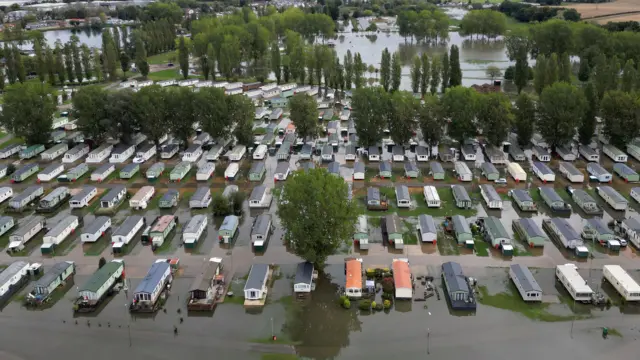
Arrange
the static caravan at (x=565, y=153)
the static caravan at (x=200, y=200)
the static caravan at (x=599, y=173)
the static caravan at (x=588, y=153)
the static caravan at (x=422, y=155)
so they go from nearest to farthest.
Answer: the static caravan at (x=200, y=200)
the static caravan at (x=599, y=173)
the static caravan at (x=588, y=153)
the static caravan at (x=565, y=153)
the static caravan at (x=422, y=155)

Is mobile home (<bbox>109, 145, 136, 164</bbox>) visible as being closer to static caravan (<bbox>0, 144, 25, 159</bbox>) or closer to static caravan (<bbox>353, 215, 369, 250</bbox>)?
static caravan (<bbox>0, 144, 25, 159</bbox>)

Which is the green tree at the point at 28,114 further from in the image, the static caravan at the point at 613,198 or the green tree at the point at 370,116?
the static caravan at the point at 613,198

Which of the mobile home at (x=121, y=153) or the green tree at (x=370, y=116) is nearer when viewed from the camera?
the green tree at (x=370, y=116)

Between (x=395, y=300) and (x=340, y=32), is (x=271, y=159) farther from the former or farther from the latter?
(x=340, y=32)

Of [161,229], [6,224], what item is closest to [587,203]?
[161,229]

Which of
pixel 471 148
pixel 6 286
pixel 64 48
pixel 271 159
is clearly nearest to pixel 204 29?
pixel 64 48

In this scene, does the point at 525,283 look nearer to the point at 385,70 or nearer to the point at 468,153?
the point at 468,153

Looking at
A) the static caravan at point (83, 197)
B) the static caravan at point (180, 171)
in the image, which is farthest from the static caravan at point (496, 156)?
the static caravan at point (83, 197)
